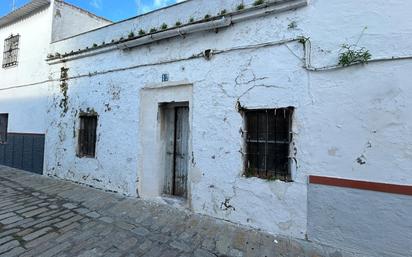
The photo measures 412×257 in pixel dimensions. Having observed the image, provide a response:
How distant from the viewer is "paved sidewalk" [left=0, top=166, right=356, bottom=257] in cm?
342

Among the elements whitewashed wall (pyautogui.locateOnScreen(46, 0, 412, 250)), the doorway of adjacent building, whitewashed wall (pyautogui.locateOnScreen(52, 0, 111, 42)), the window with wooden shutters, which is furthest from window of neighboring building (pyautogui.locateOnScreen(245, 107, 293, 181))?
whitewashed wall (pyautogui.locateOnScreen(52, 0, 111, 42))

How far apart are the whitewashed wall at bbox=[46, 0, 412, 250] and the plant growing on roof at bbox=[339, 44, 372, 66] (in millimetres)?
74

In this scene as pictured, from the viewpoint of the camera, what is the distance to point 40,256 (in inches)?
127

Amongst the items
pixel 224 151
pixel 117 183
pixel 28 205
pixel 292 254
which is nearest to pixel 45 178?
pixel 28 205

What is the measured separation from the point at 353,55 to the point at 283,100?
1110mm

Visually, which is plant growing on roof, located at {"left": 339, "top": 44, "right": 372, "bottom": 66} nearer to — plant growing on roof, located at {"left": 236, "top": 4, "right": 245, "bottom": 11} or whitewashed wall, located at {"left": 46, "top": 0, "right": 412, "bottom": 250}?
whitewashed wall, located at {"left": 46, "top": 0, "right": 412, "bottom": 250}

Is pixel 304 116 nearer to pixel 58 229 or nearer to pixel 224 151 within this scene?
pixel 224 151

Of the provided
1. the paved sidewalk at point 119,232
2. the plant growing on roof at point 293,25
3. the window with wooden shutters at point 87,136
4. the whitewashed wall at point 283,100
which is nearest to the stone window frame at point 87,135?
the window with wooden shutters at point 87,136

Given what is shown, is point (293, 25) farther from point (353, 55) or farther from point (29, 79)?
point (29, 79)

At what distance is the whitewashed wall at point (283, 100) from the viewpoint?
128 inches

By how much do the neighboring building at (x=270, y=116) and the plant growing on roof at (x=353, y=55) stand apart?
0.5 inches

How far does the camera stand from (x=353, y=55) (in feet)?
11.2

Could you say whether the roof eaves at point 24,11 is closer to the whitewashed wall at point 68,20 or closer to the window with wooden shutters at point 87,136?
the whitewashed wall at point 68,20

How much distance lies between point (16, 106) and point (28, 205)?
5425 mm
